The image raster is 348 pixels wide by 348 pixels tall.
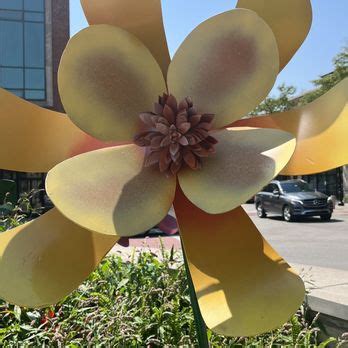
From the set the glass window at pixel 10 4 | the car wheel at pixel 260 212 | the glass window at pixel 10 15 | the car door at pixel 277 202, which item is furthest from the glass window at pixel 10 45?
the car door at pixel 277 202

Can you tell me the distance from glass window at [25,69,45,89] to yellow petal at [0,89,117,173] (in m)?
20.9

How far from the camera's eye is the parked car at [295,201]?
577 inches

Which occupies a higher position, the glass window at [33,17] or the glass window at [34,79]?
the glass window at [33,17]

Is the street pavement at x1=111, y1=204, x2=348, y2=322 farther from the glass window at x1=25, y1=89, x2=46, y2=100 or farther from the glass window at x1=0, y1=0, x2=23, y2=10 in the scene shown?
the glass window at x1=0, y1=0, x2=23, y2=10

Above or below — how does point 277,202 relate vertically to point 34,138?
below

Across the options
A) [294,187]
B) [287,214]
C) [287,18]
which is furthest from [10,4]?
[287,18]

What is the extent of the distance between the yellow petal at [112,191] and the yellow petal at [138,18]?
295 millimetres

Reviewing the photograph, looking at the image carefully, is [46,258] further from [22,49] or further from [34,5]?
[34,5]

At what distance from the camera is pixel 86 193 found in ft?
2.97

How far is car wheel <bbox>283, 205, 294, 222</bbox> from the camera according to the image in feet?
49.6

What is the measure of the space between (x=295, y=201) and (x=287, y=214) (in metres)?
0.73

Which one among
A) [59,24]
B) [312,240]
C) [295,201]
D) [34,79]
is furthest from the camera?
[59,24]

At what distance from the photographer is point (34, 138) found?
45.3 inches

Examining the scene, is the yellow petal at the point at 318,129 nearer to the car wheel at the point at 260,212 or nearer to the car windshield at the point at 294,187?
the car windshield at the point at 294,187
